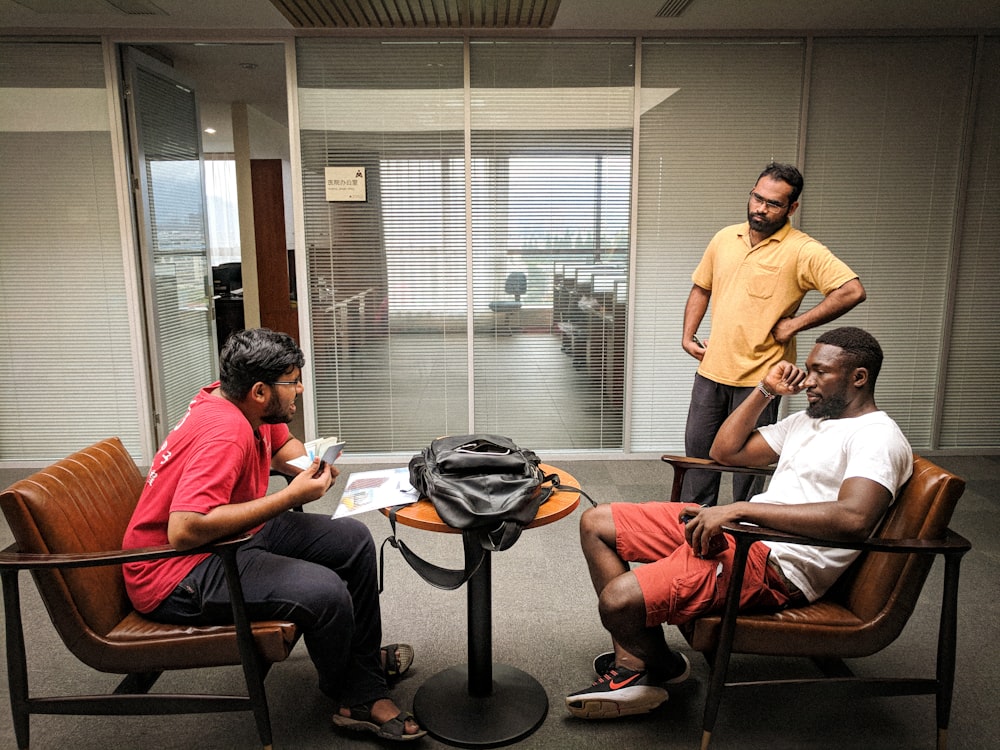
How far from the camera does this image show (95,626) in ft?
5.73

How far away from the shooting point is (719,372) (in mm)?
2994

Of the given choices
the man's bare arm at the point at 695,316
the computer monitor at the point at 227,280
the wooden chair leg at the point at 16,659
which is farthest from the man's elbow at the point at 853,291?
the computer monitor at the point at 227,280

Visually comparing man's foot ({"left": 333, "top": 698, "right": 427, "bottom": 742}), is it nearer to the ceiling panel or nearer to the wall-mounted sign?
the wall-mounted sign

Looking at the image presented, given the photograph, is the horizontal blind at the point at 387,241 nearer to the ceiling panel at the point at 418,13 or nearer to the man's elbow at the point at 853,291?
the ceiling panel at the point at 418,13

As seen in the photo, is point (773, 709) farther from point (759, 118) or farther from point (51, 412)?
point (51, 412)

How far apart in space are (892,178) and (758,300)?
6.72 ft

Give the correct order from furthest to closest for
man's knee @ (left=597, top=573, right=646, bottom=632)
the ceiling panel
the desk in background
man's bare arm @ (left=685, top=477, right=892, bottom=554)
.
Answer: the desk in background, the ceiling panel, man's knee @ (left=597, top=573, right=646, bottom=632), man's bare arm @ (left=685, top=477, right=892, bottom=554)

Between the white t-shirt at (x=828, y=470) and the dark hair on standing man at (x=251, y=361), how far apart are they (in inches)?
57.3

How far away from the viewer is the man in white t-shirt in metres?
1.79

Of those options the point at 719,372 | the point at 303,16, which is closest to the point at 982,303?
the point at 719,372

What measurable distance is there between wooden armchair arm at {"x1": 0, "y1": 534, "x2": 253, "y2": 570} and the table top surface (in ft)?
1.35

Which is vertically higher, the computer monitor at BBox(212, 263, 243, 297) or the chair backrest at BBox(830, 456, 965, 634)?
the computer monitor at BBox(212, 263, 243, 297)

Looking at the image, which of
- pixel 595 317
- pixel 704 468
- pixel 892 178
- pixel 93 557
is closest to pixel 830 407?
pixel 704 468

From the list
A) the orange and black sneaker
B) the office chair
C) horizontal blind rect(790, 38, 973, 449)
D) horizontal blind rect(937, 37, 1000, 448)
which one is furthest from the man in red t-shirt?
horizontal blind rect(937, 37, 1000, 448)
